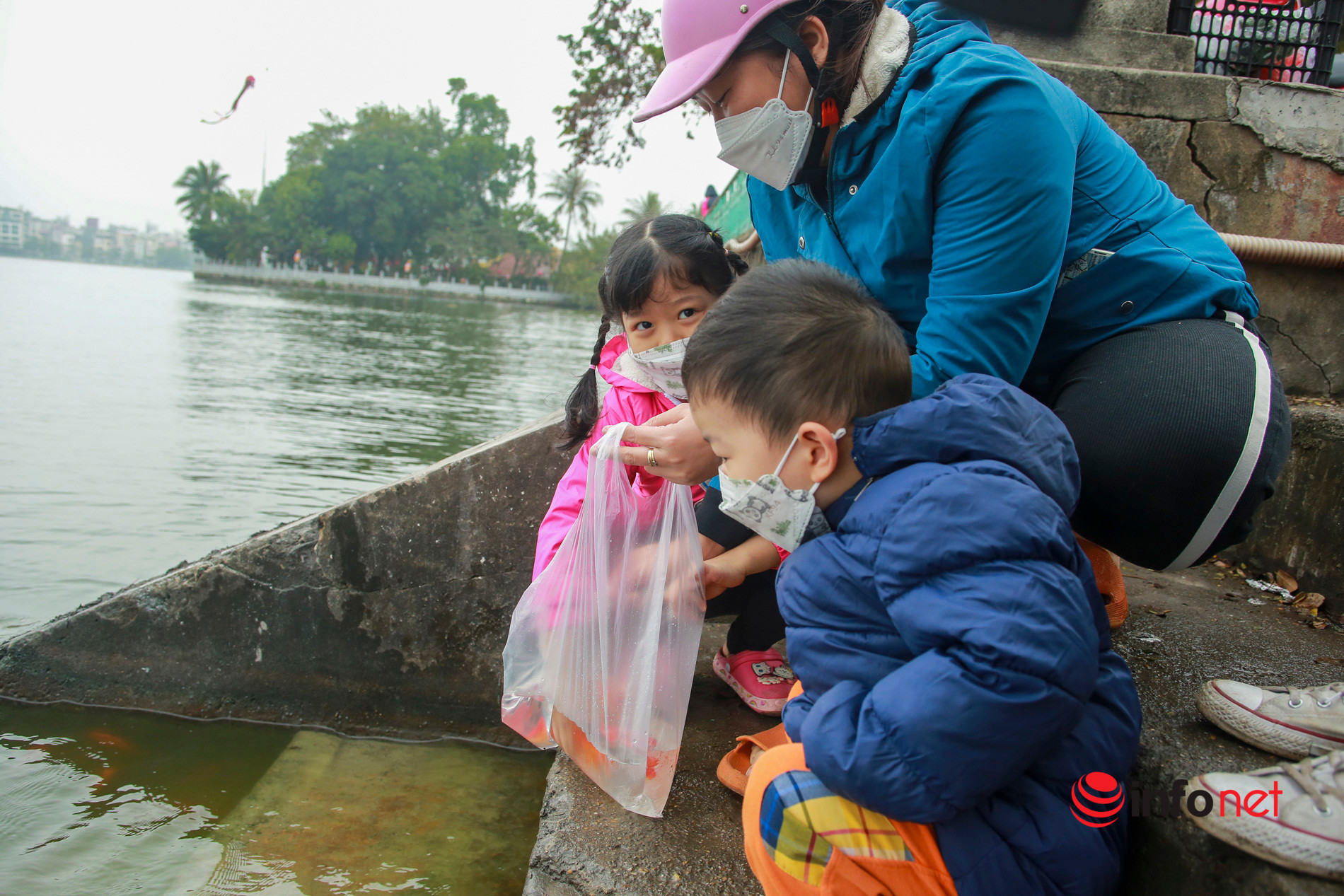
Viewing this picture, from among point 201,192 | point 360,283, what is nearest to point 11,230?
point 201,192

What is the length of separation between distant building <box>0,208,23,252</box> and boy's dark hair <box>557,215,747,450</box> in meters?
117

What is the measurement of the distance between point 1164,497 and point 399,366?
39.2 ft

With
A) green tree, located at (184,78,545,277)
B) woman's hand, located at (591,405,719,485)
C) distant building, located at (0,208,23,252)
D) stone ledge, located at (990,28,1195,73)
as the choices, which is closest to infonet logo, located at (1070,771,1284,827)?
woman's hand, located at (591,405,719,485)

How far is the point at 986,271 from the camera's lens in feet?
4.87

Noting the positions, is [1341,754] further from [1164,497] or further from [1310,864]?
[1164,497]

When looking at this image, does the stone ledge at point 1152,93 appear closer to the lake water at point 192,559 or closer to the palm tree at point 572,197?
the lake water at point 192,559

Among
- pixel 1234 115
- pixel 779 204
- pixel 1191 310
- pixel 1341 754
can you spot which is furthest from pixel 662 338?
pixel 1234 115

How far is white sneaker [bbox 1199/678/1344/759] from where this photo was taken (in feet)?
4.09

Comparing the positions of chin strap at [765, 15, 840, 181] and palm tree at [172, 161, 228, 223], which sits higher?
palm tree at [172, 161, 228, 223]

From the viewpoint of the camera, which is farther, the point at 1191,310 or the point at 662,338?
the point at 662,338

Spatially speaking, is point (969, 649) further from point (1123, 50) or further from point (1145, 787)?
point (1123, 50)

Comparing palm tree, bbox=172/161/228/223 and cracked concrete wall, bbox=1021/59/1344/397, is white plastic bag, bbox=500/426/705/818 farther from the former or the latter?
palm tree, bbox=172/161/228/223

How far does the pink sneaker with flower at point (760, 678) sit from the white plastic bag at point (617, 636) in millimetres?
303

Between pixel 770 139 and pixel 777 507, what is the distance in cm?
82
